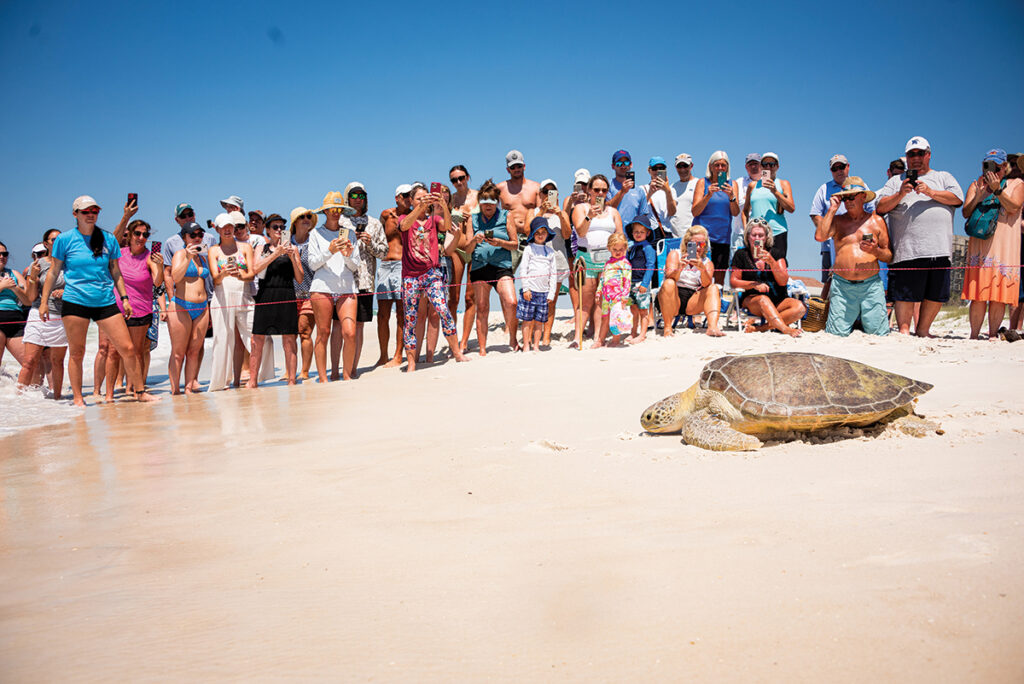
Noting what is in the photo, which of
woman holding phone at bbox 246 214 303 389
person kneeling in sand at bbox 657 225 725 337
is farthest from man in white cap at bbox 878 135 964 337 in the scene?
woman holding phone at bbox 246 214 303 389

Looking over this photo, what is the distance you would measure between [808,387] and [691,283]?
5.18 metres

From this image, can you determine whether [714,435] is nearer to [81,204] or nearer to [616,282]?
[616,282]

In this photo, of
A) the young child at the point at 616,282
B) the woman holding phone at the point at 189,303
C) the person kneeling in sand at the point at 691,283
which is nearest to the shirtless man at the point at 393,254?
the woman holding phone at the point at 189,303

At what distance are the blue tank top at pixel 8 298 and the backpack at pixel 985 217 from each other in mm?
11867

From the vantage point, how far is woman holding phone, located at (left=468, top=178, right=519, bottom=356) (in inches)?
328

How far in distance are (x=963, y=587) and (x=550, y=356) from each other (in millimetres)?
6078

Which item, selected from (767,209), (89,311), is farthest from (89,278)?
(767,209)

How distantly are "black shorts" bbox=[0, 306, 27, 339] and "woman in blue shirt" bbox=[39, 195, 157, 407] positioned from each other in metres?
1.79

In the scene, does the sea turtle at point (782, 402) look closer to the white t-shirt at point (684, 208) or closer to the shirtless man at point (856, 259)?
the shirtless man at point (856, 259)

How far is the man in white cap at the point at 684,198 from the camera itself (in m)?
9.15

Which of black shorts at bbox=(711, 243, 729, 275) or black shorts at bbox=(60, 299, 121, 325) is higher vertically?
black shorts at bbox=(711, 243, 729, 275)

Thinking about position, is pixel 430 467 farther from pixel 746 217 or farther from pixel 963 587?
pixel 746 217

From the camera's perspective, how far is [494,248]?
8445mm

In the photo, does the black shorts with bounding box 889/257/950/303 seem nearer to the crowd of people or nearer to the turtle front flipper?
the crowd of people
